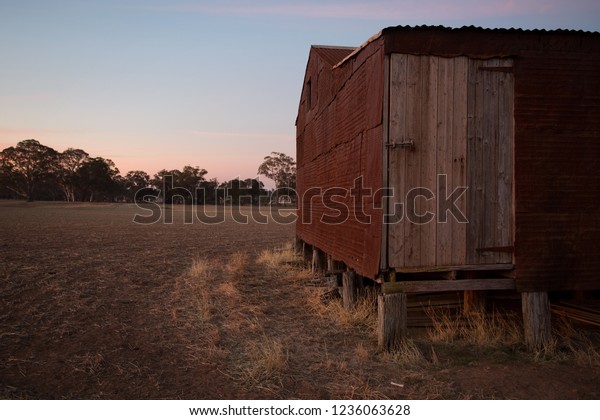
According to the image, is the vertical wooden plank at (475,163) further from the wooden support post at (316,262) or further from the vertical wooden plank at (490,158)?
the wooden support post at (316,262)

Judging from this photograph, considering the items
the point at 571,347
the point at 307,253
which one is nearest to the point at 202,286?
the point at 307,253

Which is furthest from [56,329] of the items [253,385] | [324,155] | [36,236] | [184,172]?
[184,172]

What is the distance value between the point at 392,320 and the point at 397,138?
260cm

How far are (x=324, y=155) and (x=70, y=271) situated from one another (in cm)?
800

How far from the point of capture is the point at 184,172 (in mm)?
87125

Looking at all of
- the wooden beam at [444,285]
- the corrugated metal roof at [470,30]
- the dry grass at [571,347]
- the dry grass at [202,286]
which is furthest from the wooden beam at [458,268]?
the dry grass at [202,286]

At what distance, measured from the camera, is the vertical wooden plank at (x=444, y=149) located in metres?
6.40

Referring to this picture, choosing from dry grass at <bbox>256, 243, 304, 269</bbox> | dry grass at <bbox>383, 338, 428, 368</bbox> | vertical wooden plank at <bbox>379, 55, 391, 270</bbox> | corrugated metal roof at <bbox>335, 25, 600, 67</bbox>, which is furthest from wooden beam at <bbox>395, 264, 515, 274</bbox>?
dry grass at <bbox>256, 243, 304, 269</bbox>

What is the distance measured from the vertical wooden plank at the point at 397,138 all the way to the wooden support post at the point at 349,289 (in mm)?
2722

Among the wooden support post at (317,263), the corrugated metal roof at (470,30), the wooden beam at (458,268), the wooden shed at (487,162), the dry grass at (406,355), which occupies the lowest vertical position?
the dry grass at (406,355)

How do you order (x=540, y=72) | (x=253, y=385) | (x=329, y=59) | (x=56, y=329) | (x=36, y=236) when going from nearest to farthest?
1. (x=253, y=385)
2. (x=540, y=72)
3. (x=56, y=329)
4. (x=329, y=59)
5. (x=36, y=236)

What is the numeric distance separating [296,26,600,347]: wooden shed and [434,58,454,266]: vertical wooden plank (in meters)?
0.01

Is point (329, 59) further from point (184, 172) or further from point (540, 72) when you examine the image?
point (184, 172)

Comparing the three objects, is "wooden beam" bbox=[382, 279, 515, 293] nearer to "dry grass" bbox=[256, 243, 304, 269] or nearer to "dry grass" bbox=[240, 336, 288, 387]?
"dry grass" bbox=[240, 336, 288, 387]
